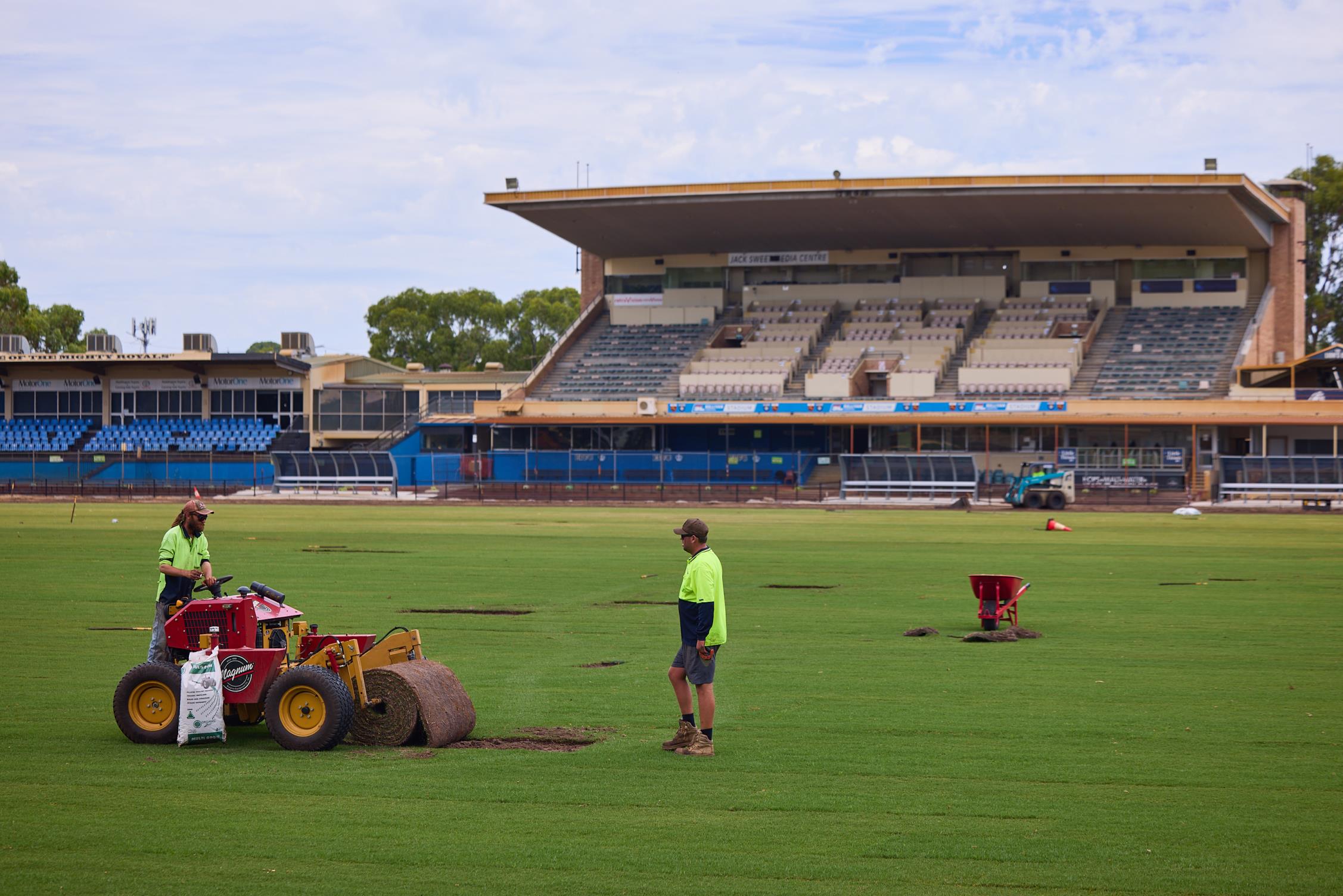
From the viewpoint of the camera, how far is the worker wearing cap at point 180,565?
1328cm

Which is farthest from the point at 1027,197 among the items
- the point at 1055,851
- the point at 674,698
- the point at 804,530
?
the point at 1055,851

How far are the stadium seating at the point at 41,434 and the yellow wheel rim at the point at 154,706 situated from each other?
80419 millimetres

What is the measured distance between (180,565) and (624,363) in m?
73.6

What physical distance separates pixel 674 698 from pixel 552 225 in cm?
7241

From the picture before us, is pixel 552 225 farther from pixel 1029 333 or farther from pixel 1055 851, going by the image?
pixel 1055 851

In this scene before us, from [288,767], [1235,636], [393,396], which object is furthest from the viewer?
[393,396]

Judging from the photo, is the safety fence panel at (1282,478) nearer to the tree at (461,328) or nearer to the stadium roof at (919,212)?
the stadium roof at (919,212)

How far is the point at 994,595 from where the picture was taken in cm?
2075

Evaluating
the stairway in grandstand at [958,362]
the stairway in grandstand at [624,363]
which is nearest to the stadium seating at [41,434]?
the stairway in grandstand at [624,363]

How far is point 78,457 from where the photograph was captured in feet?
263

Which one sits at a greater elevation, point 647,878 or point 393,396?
point 393,396

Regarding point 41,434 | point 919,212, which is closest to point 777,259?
point 919,212

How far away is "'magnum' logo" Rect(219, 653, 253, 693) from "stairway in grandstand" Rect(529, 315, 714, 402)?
6816 cm

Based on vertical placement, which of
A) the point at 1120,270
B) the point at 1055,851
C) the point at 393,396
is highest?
the point at 1120,270
